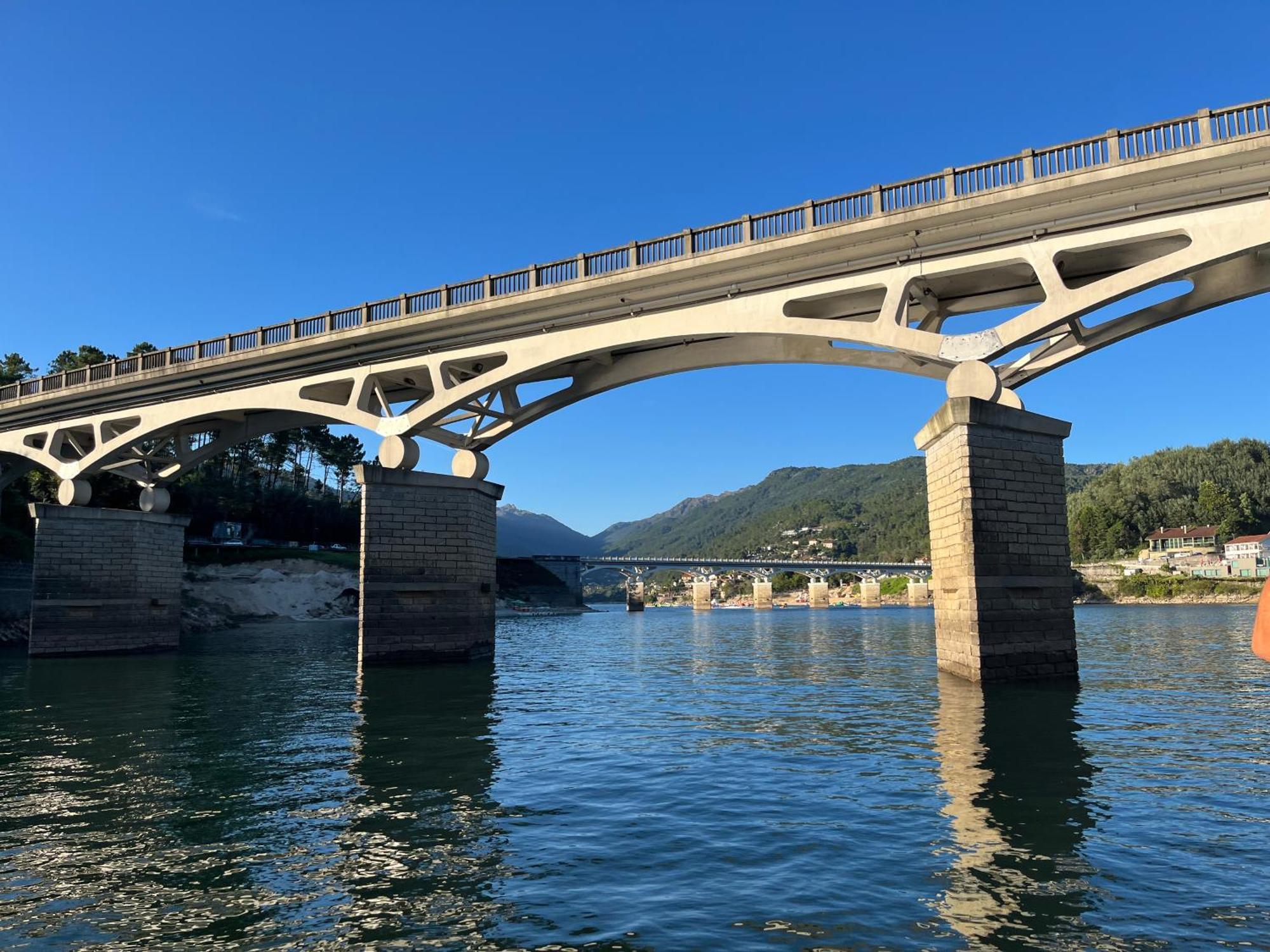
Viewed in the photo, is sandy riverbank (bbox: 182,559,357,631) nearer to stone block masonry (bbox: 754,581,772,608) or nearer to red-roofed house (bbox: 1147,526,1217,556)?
stone block masonry (bbox: 754,581,772,608)

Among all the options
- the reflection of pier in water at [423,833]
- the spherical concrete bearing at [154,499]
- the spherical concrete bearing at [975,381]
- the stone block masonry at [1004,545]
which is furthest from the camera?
the spherical concrete bearing at [154,499]

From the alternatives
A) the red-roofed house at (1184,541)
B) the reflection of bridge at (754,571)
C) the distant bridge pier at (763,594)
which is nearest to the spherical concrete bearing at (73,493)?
the reflection of bridge at (754,571)

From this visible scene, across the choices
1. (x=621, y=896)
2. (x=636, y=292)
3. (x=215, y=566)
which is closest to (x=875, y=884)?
(x=621, y=896)

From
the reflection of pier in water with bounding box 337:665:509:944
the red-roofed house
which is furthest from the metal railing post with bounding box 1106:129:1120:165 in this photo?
the red-roofed house

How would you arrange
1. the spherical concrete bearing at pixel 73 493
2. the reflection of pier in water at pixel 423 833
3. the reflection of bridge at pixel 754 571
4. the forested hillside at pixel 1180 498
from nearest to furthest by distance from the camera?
1. the reflection of pier in water at pixel 423 833
2. the spherical concrete bearing at pixel 73 493
3. the reflection of bridge at pixel 754 571
4. the forested hillside at pixel 1180 498

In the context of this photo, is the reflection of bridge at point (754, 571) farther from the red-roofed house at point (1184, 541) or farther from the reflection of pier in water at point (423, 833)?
the reflection of pier in water at point (423, 833)

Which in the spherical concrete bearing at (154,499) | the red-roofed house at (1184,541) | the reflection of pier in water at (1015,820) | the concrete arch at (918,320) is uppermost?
the concrete arch at (918,320)

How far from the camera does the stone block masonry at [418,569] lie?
28.7m

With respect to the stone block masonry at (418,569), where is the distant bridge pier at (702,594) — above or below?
below

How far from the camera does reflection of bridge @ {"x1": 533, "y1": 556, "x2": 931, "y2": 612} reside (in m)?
128

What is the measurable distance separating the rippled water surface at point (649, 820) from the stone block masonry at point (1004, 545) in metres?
1.07

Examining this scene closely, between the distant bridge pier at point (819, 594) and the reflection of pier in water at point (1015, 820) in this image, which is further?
the distant bridge pier at point (819, 594)

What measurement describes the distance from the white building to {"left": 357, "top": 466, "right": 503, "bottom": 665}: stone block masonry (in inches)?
4970

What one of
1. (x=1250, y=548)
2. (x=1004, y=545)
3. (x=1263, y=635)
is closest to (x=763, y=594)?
(x=1250, y=548)
